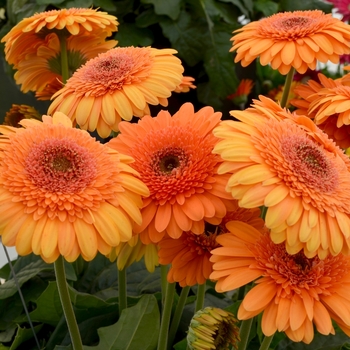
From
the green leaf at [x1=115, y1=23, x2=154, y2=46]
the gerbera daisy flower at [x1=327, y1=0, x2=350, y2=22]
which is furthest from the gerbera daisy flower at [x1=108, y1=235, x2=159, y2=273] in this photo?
the green leaf at [x1=115, y1=23, x2=154, y2=46]

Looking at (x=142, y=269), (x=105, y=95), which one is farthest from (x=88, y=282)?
(x=105, y=95)

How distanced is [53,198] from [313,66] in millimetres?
243

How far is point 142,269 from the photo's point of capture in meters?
0.56

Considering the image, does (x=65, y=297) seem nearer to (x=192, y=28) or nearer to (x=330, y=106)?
(x=330, y=106)

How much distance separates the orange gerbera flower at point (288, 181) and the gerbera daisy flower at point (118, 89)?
9 centimetres

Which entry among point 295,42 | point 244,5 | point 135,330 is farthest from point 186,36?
point 135,330

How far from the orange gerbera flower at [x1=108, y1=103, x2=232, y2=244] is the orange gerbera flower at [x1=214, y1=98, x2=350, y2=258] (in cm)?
3

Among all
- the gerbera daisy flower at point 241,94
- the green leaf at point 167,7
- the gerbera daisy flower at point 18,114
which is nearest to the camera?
the gerbera daisy flower at point 18,114

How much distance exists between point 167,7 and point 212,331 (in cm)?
79

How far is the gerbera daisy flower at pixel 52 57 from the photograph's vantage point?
533mm

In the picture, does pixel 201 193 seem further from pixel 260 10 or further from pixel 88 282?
pixel 260 10

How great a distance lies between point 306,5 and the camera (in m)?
1.06

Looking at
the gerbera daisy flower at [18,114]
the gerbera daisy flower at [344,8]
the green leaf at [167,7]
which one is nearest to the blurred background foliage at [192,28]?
the green leaf at [167,7]

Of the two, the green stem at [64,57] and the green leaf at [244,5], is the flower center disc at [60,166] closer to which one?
the green stem at [64,57]
